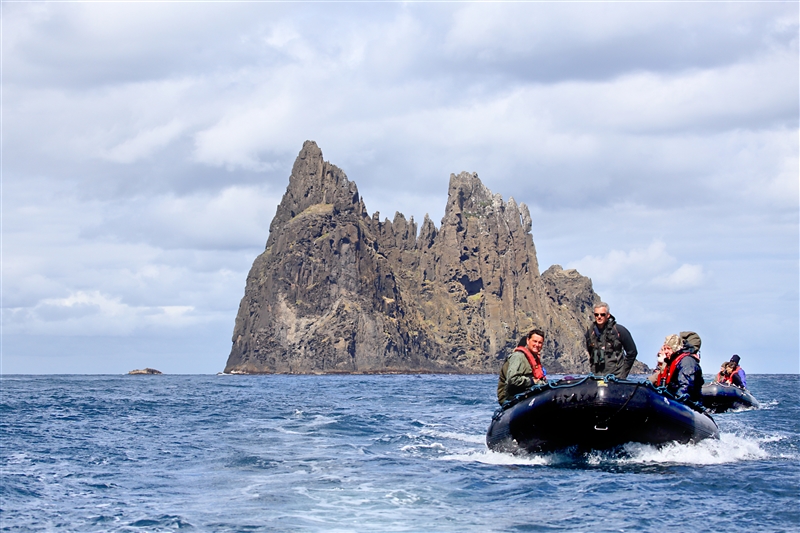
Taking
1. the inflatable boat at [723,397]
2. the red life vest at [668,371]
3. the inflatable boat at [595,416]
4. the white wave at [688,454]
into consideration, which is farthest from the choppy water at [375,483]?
the inflatable boat at [723,397]

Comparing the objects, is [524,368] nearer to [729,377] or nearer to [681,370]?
[681,370]

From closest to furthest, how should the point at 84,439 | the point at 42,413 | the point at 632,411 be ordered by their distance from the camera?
the point at 632,411 → the point at 84,439 → the point at 42,413

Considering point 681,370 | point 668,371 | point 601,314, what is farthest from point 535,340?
point 668,371

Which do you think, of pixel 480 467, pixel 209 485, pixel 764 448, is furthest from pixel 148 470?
pixel 764 448

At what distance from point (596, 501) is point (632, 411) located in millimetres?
3968

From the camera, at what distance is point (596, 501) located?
13.5m

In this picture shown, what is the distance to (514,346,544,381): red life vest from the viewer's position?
1812 cm

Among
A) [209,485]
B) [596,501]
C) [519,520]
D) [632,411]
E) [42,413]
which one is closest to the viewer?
[519,520]

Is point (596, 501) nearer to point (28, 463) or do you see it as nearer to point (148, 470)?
point (148, 470)

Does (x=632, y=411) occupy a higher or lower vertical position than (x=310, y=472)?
higher

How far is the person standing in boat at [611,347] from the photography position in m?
17.9

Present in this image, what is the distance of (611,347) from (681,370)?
2.77m

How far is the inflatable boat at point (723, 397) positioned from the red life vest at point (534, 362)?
20023 mm

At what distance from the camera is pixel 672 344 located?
20125mm
